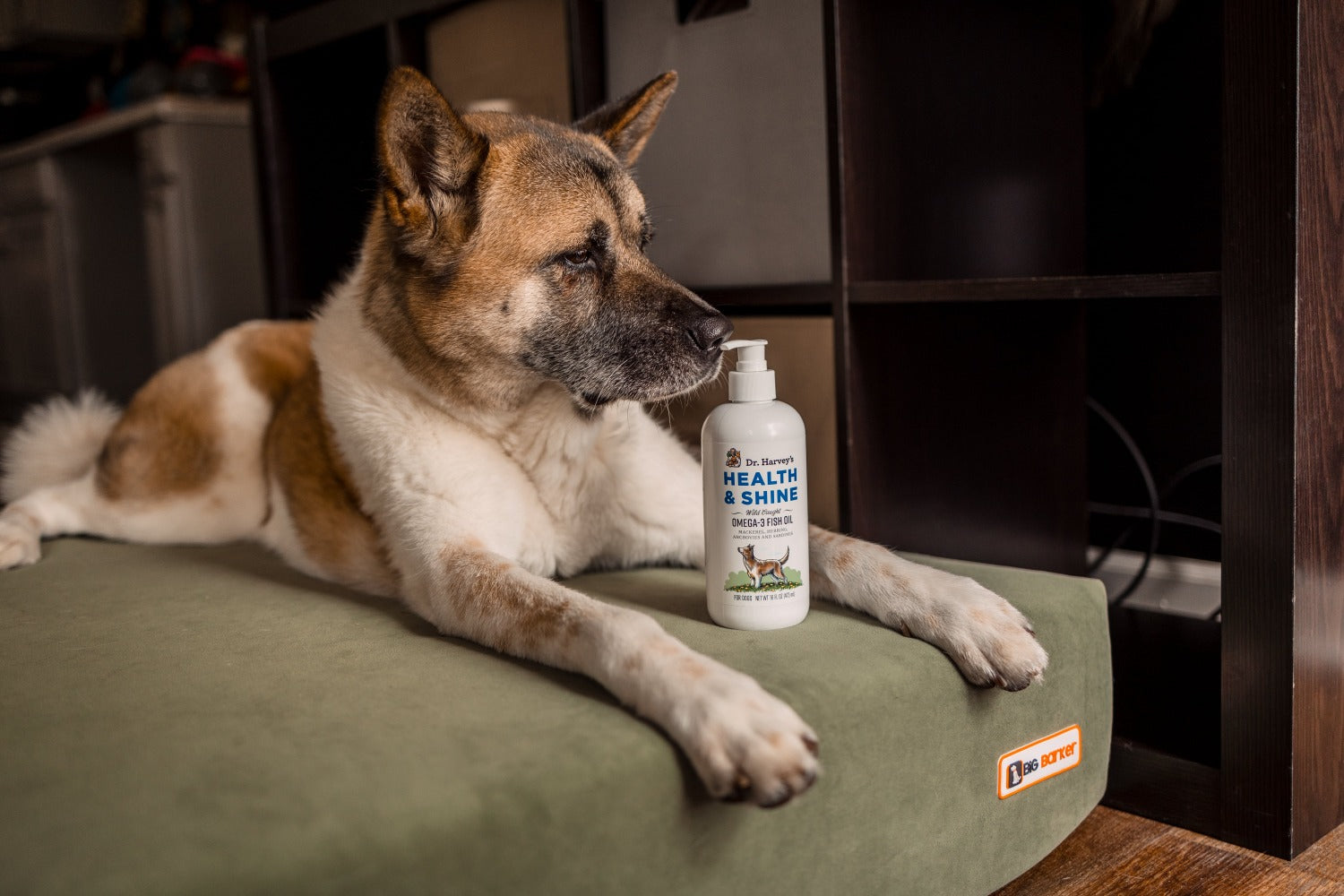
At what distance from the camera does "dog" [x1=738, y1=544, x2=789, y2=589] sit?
1041mm

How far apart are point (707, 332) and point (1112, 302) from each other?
1050 millimetres

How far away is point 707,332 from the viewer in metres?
1.19

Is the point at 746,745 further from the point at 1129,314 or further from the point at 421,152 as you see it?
the point at 1129,314

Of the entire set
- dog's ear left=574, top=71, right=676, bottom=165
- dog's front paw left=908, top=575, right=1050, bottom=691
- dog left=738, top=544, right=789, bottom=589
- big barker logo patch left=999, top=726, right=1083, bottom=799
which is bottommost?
big barker logo patch left=999, top=726, right=1083, bottom=799

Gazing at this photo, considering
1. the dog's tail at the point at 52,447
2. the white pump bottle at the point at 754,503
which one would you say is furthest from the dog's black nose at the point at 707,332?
the dog's tail at the point at 52,447

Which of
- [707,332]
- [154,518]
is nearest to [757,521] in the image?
[707,332]

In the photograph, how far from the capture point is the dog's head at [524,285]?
3.89ft

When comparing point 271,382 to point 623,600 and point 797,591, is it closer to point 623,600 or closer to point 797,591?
point 623,600

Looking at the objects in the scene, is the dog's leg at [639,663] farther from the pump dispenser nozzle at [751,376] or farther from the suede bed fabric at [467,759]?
the pump dispenser nozzle at [751,376]

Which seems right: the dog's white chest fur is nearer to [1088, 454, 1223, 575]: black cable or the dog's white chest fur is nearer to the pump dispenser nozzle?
the pump dispenser nozzle

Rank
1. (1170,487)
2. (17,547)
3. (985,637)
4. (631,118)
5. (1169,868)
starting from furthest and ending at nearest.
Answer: (1170,487) < (17,547) < (631,118) < (1169,868) < (985,637)

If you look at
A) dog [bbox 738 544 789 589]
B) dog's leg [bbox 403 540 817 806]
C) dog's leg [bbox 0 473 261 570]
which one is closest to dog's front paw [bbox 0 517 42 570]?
dog's leg [bbox 0 473 261 570]

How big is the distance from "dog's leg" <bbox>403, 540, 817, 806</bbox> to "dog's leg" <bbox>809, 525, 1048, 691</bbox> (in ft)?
0.84

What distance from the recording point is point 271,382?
1749 mm
